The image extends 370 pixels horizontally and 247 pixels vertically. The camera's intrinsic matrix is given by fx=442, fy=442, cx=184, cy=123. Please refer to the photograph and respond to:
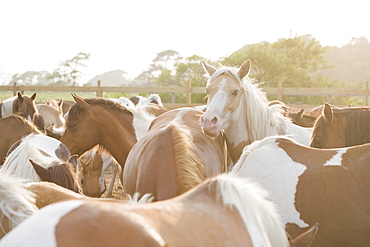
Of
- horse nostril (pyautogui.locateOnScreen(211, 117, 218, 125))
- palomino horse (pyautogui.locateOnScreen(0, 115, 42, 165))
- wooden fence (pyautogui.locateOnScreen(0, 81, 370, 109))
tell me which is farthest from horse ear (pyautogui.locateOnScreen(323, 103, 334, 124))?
wooden fence (pyautogui.locateOnScreen(0, 81, 370, 109))

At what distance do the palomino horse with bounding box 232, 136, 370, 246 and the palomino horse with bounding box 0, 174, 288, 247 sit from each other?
84cm

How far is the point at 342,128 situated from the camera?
3762 millimetres

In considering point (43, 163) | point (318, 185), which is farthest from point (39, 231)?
point (43, 163)

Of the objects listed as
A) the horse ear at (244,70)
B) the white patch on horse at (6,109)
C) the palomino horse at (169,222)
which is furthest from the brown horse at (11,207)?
→ the white patch on horse at (6,109)

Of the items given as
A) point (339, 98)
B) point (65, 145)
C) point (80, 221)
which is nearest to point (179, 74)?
point (339, 98)

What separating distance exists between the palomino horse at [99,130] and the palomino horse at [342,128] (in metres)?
1.90

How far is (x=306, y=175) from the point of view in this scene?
269 centimetres

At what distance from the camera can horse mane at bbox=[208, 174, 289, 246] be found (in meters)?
1.67

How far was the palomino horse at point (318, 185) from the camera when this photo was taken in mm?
2488

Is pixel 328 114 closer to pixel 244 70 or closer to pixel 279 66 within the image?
pixel 244 70

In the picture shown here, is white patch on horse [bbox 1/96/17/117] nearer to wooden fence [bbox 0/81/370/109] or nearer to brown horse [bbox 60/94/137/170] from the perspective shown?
brown horse [bbox 60/94/137/170]

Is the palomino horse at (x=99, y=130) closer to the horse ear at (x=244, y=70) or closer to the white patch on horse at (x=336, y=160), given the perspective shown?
the horse ear at (x=244, y=70)

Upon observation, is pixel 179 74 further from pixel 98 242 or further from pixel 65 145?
pixel 98 242

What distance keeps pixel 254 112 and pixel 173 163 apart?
63.8 inches
